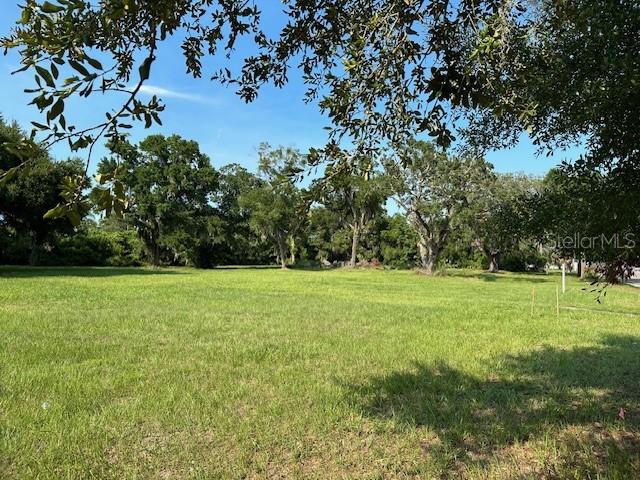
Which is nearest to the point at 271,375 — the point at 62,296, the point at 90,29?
the point at 90,29

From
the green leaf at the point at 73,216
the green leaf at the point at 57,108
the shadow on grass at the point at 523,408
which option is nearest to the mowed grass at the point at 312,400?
the shadow on grass at the point at 523,408

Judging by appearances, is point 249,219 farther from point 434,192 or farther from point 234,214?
point 434,192

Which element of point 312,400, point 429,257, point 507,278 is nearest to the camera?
point 312,400

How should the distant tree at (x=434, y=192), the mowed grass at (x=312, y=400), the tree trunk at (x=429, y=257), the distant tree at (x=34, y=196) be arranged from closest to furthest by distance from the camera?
the mowed grass at (x=312, y=400) → the distant tree at (x=34, y=196) → the distant tree at (x=434, y=192) → the tree trunk at (x=429, y=257)

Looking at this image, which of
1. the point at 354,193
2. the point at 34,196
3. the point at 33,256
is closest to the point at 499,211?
the point at 34,196

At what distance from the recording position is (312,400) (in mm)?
5219

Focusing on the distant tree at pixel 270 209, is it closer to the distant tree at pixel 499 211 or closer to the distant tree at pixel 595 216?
the distant tree at pixel 499 211

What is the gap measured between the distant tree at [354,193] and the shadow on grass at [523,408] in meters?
2.18

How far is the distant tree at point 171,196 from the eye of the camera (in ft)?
141

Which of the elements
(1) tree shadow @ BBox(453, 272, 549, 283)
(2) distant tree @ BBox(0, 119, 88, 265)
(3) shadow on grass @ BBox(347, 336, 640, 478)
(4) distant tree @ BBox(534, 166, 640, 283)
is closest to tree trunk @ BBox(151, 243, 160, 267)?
(2) distant tree @ BBox(0, 119, 88, 265)

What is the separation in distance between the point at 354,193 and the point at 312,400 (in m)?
40.8

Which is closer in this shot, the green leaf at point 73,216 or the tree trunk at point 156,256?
the green leaf at point 73,216

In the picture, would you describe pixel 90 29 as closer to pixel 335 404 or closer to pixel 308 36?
pixel 308 36

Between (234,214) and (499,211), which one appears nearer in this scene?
(499,211)
